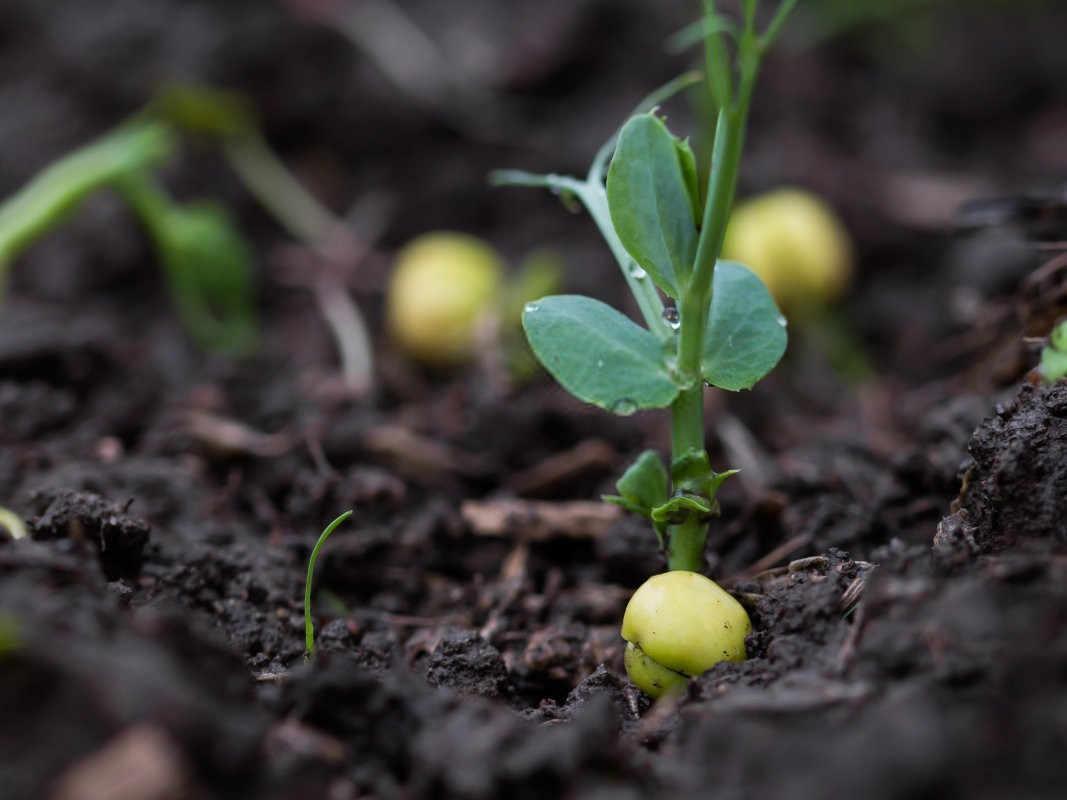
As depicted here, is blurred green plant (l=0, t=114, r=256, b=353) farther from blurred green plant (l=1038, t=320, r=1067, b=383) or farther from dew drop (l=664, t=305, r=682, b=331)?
blurred green plant (l=1038, t=320, r=1067, b=383)

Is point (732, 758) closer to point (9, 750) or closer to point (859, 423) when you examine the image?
point (9, 750)

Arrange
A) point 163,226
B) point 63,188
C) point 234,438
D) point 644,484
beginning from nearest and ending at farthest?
point 644,484
point 234,438
point 63,188
point 163,226

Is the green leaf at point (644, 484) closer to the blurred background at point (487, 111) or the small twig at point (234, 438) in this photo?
the small twig at point (234, 438)

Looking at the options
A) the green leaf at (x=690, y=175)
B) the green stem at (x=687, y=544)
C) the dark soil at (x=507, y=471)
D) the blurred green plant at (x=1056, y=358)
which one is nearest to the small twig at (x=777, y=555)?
the dark soil at (x=507, y=471)

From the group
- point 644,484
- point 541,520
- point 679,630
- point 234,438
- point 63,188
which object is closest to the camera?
point 679,630

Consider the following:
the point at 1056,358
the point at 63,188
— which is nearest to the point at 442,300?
the point at 63,188

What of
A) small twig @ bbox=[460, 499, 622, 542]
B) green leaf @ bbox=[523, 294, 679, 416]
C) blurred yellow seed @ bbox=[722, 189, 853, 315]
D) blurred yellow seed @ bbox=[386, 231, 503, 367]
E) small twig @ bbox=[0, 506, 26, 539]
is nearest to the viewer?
green leaf @ bbox=[523, 294, 679, 416]

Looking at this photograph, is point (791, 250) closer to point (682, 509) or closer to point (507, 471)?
point (507, 471)

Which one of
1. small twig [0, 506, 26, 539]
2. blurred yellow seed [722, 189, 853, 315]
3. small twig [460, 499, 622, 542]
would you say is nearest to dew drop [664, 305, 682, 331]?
small twig [460, 499, 622, 542]
